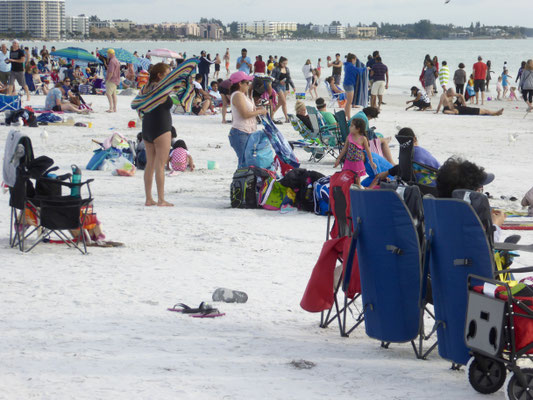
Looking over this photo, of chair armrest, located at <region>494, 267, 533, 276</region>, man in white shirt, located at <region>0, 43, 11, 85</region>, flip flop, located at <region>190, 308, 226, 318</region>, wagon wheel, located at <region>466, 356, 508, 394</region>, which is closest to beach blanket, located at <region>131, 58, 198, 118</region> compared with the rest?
flip flop, located at <region>190, 308, 226, 318</region>

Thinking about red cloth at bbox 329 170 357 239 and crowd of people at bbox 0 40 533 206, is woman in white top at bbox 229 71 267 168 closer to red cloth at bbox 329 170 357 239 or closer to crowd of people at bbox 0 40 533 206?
crowd of people at bbox 0 40 533 206

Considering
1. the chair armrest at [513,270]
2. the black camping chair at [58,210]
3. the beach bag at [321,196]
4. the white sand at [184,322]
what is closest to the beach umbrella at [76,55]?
the white sand at [184,322]

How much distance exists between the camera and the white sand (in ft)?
13.0

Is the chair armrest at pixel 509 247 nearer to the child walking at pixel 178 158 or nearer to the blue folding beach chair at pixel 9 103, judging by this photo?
the child walking at pixel 178 158

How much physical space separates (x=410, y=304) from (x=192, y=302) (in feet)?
5.55

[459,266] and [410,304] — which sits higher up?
[459,266]

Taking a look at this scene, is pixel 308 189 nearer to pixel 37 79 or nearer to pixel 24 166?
pixel 24 166

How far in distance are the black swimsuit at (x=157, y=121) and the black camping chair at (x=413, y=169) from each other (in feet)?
8.03

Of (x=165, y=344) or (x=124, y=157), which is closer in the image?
(x=165, y=344)

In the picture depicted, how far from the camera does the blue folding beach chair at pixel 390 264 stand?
422 cm

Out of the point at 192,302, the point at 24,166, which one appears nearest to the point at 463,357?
the point at 192,302

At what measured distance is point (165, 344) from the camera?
4.57 m

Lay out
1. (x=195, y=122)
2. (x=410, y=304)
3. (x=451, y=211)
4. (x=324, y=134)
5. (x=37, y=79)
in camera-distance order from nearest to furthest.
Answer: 1. (x=451, y=211)
2. (x=410, y=304)
3. (x=324, y=134)
4. (x=195, y=122)
5. (x=37, y=79)

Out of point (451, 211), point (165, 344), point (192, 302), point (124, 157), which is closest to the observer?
point (451, 211)
